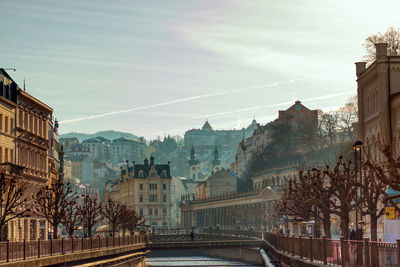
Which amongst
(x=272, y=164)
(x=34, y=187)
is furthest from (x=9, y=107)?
(x=272, y=164)

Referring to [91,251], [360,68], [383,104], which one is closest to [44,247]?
[91,251]

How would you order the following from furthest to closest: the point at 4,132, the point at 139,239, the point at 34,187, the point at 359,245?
the point at 139,239, the point at 34,187, the point at 4,132, the point at 359,245

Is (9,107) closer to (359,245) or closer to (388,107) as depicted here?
(388,107)

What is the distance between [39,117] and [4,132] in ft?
48.8

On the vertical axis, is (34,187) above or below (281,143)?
below

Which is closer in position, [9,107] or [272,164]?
[9,107]

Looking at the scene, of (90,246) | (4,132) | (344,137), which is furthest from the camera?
(344,137)

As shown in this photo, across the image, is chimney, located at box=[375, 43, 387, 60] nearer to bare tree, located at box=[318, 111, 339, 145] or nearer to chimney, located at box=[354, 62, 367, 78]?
chimney, located at box=[354, 62, 367, 78]

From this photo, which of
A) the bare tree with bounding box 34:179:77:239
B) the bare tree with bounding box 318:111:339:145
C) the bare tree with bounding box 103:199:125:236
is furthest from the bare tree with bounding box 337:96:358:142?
the bare tree with bounding box 34:179:77:239

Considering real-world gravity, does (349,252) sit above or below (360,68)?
below

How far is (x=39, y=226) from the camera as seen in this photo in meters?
84.4

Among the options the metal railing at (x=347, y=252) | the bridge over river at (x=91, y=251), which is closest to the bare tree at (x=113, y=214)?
the bridge over river at (x=91, y=251)

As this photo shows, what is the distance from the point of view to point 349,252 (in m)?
30.5

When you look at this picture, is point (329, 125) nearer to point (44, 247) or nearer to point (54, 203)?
point (54, 203)
